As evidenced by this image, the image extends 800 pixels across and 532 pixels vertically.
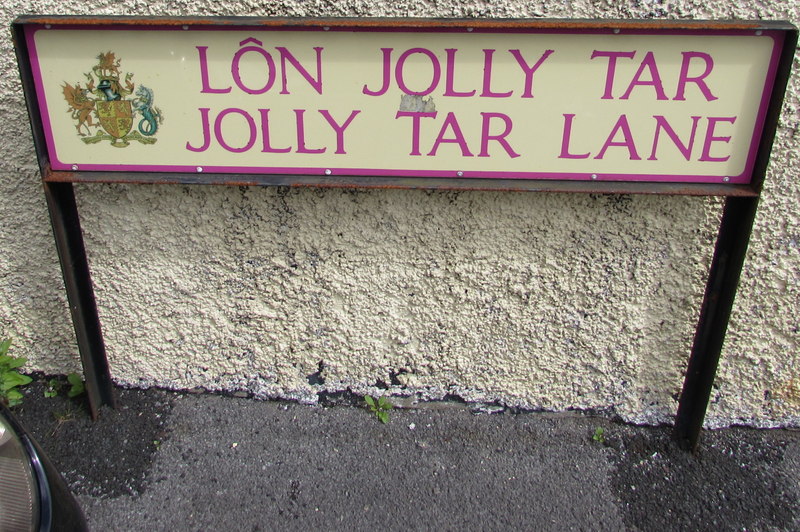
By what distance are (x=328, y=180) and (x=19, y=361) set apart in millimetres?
1305

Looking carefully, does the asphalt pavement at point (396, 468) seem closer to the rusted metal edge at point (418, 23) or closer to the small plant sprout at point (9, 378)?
the small plant sprout at point (9, 378)

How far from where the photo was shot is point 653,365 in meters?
1.99

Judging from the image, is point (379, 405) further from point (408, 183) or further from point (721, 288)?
point (721, 288)

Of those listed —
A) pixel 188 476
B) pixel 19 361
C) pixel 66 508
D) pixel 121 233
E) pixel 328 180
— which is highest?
pixel 328 180

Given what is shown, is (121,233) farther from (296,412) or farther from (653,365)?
(653,365)

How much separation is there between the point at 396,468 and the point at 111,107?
130 centimetres

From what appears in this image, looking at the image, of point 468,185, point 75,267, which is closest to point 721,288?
point 468,185

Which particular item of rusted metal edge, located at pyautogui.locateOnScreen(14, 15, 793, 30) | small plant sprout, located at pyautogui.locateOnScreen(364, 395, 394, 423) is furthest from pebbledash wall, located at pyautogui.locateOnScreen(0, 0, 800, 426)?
rusted metal edge, located at pyautogui.locateOnScreen(14, 15, 793, 30)

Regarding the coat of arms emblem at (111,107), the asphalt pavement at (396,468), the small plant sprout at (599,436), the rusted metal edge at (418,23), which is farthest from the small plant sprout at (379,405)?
the rusted metal edge at (418,23)

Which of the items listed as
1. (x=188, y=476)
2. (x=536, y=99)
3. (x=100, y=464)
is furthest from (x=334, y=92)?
(x=100, y=464)

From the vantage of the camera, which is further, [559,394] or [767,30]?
[559,394]

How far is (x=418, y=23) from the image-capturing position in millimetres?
1457

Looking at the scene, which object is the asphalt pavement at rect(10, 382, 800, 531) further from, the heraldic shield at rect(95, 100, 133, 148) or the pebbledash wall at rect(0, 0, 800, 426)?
the heraldic shield at rect(95, 100, 133, 148)

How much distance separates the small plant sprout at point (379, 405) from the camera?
209 cm
